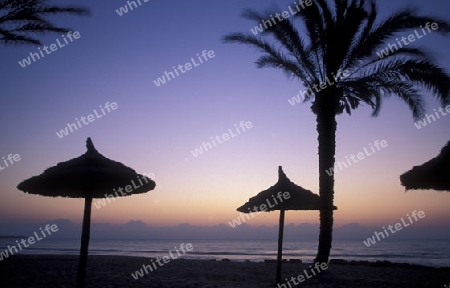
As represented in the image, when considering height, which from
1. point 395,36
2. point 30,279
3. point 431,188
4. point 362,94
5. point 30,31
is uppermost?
point 30,31

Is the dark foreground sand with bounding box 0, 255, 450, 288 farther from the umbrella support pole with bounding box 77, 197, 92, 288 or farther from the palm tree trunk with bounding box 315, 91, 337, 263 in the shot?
the umbrella support pole with bounding box 77, 197, 92, 288

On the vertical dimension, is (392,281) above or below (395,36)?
below

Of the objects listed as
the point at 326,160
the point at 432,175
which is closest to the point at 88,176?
the point at 432,175

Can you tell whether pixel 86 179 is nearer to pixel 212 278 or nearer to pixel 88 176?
pixel 88 176

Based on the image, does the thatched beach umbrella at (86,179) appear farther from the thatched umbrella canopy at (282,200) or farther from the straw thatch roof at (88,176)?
the thatched umbrella canopy at (282,200)

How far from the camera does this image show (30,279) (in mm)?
9602

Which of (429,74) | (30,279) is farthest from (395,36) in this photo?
(30,279)

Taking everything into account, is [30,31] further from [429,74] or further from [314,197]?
[429,74]

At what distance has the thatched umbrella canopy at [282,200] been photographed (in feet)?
29.4

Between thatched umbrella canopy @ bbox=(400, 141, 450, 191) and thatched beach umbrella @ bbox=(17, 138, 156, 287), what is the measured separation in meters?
5.20

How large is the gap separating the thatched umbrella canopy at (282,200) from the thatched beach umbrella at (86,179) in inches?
131

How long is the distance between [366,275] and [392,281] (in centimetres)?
131

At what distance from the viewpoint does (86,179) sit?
20.0 ft

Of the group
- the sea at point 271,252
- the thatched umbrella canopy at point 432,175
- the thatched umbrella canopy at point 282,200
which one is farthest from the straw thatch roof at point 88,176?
the sea at point 271,252
